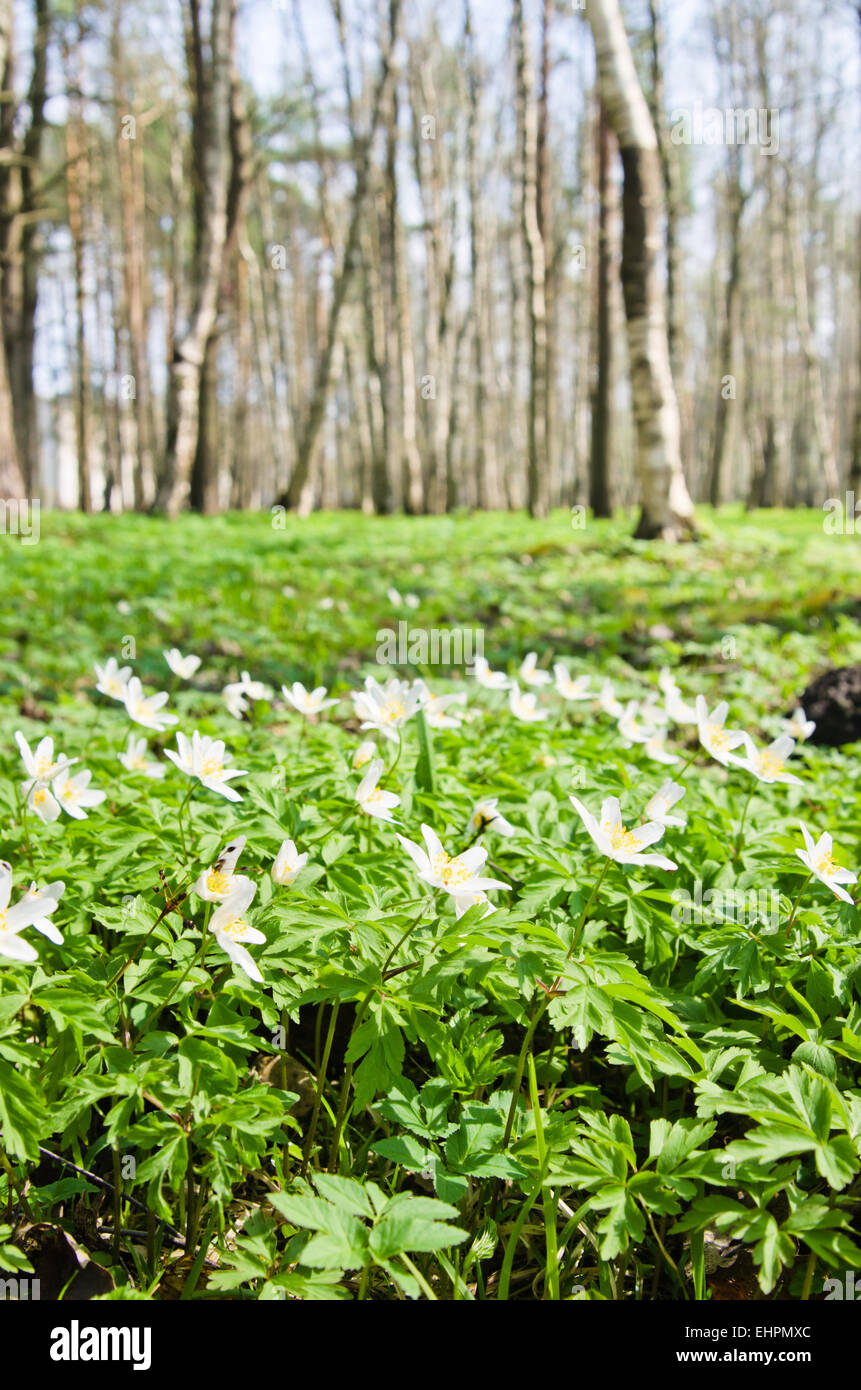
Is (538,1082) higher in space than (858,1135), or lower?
lower

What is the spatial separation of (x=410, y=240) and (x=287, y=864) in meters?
27.8

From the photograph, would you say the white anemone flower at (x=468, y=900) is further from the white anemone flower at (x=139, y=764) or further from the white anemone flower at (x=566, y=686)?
the white anemone flower at (x=566, y=686)

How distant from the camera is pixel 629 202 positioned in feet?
25.9

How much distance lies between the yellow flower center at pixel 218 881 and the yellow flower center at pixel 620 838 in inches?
26.9

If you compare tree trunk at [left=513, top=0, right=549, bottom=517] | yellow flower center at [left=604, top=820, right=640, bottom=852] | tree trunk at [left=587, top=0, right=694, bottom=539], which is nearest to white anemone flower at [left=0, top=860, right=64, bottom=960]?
yellow flower center at [left=604, top=820, right=640, bottom=852]

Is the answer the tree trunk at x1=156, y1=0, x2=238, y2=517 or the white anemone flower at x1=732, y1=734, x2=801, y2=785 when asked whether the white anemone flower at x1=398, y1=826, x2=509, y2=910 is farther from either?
the tree trunk at x1=156, y1=0, x2=238, y2=517

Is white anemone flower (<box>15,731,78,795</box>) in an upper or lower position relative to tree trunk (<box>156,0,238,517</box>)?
lower

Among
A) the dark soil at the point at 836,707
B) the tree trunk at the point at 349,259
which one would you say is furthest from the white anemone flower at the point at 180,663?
the tree trunk at the point at 349,259

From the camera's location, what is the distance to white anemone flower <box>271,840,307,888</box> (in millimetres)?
1477

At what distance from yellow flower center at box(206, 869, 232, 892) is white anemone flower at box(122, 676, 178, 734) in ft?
2.52

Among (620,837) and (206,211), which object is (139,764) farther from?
(206,211)
